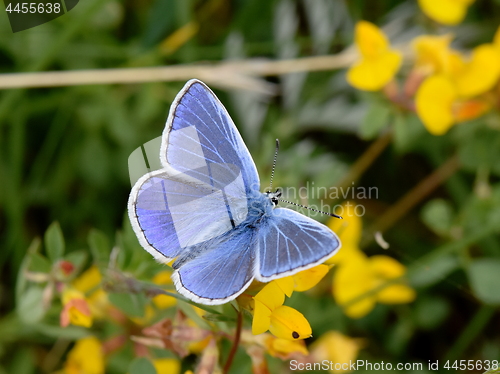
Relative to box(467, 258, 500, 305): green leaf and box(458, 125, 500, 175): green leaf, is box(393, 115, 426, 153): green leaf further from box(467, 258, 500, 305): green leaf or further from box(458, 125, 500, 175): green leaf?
box(467, 258, 500, 305): green leaf

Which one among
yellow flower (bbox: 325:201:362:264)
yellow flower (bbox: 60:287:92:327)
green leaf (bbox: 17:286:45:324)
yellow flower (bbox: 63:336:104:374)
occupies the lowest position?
yellow flower (bbox: 63:336:104:374)

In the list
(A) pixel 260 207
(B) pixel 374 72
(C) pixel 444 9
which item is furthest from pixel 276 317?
(C) pixel 444 9

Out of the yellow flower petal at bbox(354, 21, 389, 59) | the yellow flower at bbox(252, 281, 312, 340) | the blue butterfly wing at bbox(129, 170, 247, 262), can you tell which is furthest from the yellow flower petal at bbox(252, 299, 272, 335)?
the yellow flower petal at bbox(354, 21, 389, 59)

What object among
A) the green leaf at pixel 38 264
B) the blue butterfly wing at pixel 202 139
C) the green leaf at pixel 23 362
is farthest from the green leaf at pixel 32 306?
the blue butterfly wing at pixel 202 139

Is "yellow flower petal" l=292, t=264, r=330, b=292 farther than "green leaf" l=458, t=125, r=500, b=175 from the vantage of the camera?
No

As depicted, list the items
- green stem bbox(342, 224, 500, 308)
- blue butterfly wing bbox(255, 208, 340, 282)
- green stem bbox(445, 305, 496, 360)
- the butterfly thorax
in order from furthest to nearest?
green stem bbox(445, 305, 496, 360) → green stem bbox(342, 224, 500, 308) → the butterfly thorax → blue butterfly wing bbox(255, 208, 340, 282)

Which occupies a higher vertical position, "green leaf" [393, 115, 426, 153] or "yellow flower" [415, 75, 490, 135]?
"yellow flower" [415, 75, 490, 135]

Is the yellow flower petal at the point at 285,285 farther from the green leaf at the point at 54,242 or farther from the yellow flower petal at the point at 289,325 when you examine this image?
the green leaf at the point at 54,242

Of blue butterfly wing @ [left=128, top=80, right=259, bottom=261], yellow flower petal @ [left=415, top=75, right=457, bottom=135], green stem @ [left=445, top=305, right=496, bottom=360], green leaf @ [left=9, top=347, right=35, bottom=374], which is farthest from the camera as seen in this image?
green stem @ [left=445, top=305, right=496, bottom=360]
